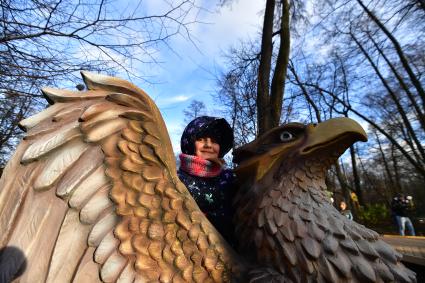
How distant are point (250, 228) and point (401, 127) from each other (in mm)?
16998

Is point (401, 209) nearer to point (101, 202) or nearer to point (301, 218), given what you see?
point (301, 218)

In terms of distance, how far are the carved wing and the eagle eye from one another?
0.67 metres

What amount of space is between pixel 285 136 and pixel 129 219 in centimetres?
99

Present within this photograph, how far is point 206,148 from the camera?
219 centimetres

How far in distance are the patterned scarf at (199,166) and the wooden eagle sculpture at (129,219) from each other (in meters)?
0.53

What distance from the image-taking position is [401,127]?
1576cm

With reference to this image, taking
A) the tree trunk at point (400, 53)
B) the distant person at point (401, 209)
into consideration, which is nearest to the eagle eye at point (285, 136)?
the tree trunk at point (400, 53)

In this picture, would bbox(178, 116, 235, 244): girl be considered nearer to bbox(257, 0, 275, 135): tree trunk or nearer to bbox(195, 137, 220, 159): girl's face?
bbox(195, 137, 220, 159): girl's face

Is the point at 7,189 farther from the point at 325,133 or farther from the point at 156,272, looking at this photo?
the point at 325,133

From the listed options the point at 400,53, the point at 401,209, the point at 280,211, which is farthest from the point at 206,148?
the point at 401,209

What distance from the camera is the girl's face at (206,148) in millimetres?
2184

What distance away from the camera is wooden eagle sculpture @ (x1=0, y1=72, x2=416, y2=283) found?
1.26 metres

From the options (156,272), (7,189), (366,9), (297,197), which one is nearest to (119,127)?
(7,189)

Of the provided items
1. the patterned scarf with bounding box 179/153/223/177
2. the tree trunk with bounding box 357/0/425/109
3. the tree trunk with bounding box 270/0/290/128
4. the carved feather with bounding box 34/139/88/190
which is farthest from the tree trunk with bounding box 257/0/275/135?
the tree trunk with bounding box 357/0/425/109
